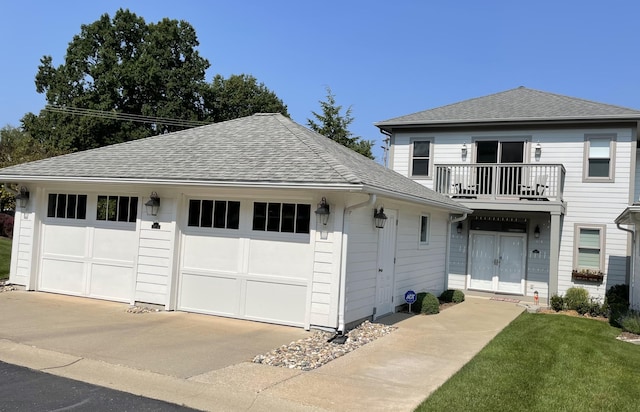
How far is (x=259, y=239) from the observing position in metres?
9.30

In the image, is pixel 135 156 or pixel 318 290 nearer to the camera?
pixel 318 290

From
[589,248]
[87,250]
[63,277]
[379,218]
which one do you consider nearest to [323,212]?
[379,218]

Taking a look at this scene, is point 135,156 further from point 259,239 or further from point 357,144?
point 357,144

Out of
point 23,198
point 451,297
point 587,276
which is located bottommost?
point 451,297

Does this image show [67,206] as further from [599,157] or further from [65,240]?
[599,157]

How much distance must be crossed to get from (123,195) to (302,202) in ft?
13.7

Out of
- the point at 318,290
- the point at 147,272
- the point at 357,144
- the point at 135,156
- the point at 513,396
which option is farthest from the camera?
the point at 357,144

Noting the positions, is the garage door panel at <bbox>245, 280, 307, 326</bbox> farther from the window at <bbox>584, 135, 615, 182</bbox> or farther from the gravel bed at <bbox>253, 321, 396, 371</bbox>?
the window at <bbox>584, 135, 615, 182</bbox>

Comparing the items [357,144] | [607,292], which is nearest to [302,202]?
[607,292]

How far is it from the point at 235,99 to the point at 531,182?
2803cm

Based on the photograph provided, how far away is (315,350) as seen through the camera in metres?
7.45

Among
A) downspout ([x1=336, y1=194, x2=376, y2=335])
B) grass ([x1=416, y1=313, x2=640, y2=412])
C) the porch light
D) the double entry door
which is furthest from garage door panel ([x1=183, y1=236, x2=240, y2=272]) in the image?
the double entry door

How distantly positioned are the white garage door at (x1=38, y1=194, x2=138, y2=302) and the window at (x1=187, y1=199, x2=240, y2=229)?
1376mm

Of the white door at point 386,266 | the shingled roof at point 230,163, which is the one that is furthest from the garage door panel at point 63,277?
the white door at point 386,266
